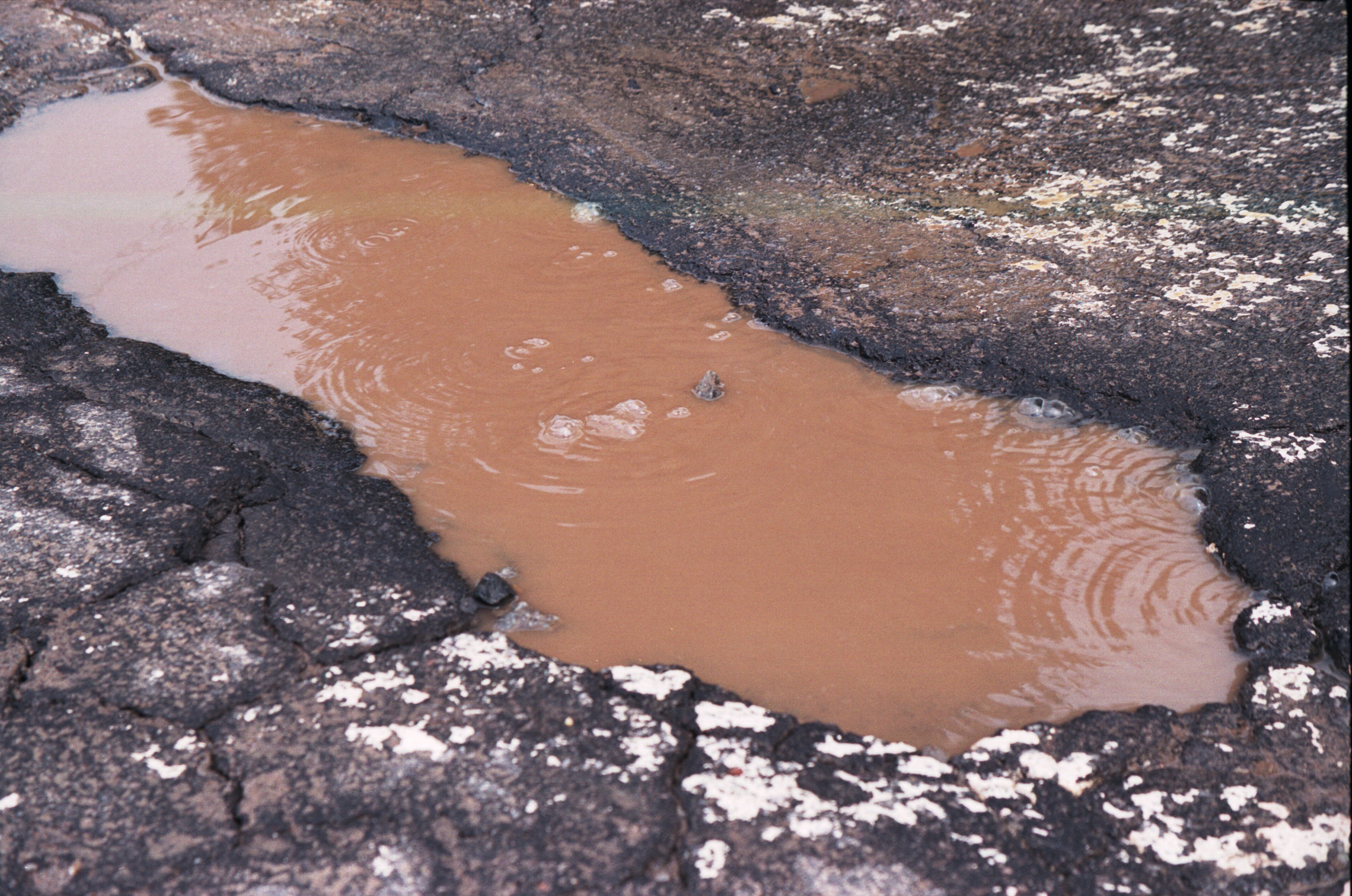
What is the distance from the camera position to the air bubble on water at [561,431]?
9.91 ft

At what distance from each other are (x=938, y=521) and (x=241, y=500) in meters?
1.95

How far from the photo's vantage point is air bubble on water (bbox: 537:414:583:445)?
3.02 metres

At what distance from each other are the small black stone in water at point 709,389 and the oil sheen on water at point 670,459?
30 millimetres

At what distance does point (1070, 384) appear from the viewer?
3.04 metres

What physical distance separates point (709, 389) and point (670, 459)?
0.33m

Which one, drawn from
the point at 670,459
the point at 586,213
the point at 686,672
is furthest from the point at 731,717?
the point at 586,213

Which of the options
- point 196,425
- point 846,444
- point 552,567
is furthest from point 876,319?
point 196,425

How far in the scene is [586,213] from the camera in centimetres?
418

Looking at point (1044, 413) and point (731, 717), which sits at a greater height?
point (1044, 413)

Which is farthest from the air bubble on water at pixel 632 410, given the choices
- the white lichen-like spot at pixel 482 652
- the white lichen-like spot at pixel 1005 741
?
the white lichen-like spot at pixel 1005 741

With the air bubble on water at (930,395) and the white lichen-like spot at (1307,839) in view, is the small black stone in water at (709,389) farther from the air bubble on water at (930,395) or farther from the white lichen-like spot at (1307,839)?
the white lichen-like spot at (1307,839)

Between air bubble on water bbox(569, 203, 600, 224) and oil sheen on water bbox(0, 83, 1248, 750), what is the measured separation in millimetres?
21

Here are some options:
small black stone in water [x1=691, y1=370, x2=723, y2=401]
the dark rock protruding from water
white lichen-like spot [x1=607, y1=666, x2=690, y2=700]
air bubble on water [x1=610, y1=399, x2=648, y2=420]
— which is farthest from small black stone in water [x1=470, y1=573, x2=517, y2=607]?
the dark rock protruding from water

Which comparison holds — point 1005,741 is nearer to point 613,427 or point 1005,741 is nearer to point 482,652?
point 482,652
